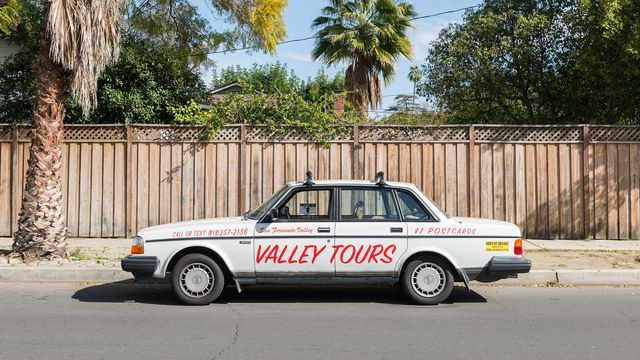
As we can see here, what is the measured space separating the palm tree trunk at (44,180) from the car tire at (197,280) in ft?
11.5

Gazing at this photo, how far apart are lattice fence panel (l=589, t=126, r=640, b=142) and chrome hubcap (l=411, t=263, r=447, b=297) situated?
6935mm

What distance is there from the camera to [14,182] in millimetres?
12758

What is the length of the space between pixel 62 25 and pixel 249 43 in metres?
6.42

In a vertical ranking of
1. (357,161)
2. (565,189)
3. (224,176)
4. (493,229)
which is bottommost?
(493,229)

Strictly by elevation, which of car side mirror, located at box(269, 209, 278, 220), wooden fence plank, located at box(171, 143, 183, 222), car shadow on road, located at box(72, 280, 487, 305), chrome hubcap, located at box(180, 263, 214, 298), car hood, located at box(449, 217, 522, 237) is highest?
wooden fence plank, located at box(171, 143, 183, 222)

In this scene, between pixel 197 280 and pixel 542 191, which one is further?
pixel 542 191

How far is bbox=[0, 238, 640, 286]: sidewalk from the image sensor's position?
9531 millimetres

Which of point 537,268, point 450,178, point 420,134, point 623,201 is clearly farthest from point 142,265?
point 623,201

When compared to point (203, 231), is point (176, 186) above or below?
above

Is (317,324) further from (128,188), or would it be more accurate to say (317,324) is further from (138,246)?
(128,188)

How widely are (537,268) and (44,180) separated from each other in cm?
809

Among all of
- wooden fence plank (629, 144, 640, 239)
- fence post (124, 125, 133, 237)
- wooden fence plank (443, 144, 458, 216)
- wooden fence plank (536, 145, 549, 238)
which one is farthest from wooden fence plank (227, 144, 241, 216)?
wooden fence plank (629, 144, 640, 239)

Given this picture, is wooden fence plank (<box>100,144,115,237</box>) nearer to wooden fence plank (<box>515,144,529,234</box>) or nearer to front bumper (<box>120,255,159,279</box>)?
front bumper (<box>120,255,159,279</box>)

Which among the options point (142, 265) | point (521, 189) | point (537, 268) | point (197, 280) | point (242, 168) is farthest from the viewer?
point (521, 189)
